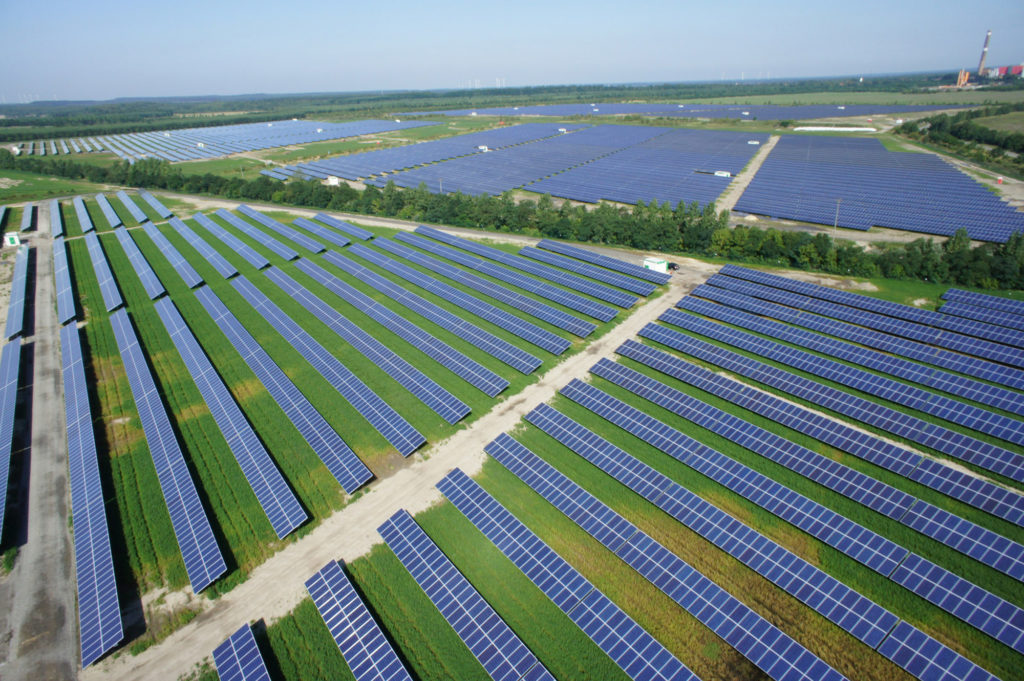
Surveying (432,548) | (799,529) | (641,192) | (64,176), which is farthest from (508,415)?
(64,176)

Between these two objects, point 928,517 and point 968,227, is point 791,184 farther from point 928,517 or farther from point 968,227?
point 928,517

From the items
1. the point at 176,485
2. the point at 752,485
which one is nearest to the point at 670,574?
the point at 752,485

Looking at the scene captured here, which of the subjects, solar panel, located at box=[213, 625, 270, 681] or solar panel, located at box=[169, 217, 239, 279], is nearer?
solar panel, located at box=[213, 625, 270, 681]

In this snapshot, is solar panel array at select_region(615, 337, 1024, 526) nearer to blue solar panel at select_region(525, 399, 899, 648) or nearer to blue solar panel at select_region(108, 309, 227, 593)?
blue solar panel at select_region(525, 399, 899, 648)

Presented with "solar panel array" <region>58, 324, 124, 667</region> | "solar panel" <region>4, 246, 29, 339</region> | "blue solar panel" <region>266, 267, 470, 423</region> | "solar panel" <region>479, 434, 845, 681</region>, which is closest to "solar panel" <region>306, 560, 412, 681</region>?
"solar panel" <region>479, 434, 845, 681</region>

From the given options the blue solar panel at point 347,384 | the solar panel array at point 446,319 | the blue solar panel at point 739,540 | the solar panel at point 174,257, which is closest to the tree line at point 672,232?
the solar panel at point 174,257

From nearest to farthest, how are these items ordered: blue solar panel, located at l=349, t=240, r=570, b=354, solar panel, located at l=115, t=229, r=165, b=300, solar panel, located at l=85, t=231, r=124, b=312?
blue solar panel, located at l=349, t=240, r=570, b=354, solar panel, located at l=85, t=231, r=124, b=312, solar panel, located at l=115, t=229, r=165, b=300

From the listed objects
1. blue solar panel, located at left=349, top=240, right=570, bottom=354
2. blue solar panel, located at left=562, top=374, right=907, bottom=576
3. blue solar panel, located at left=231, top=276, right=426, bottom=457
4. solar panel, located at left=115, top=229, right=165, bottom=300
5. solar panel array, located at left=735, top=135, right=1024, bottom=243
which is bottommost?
blue solar panel, located at left=562, top=374, right=907, bottom=576
